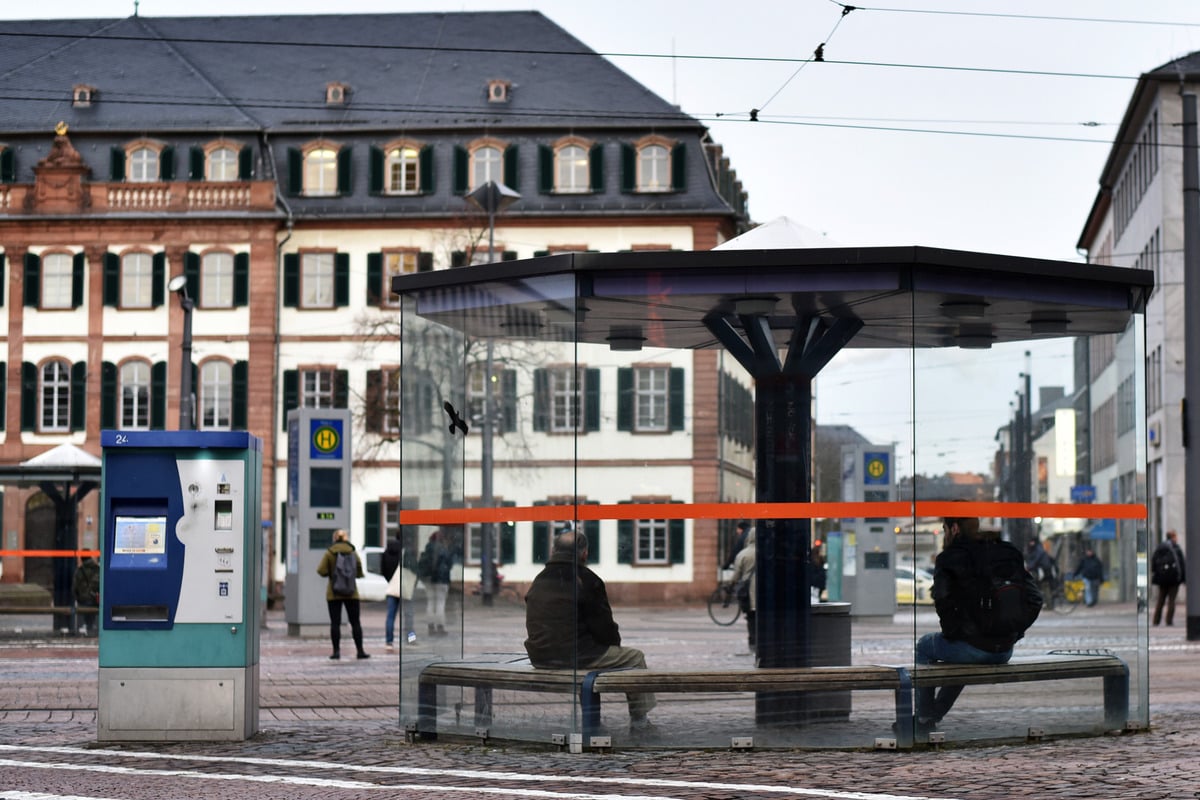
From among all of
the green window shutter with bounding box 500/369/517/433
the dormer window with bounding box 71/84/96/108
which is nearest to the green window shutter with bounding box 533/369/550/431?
the green window shutter with bounding box 500/369/517/433

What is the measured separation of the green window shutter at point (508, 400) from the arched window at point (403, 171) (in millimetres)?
46381

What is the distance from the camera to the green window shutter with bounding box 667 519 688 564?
39.8ft

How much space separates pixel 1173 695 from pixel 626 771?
775cm

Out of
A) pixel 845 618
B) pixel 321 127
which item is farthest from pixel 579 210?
pixel 845 618

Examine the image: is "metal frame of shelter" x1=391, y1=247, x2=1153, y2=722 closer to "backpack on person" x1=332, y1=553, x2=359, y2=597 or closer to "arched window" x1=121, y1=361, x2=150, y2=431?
"backpack on person" x1=332, y1=553, x2=359, y2=597

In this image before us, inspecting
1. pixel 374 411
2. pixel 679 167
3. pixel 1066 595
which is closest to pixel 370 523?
pixel 374 411

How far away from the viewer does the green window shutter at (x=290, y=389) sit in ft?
189

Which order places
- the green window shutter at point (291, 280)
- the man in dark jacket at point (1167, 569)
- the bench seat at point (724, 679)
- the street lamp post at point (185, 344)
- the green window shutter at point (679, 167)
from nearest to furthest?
the bench seat at point (724, 679)
the man in dark jacket at point (1167, 569)
the street lamp post at point (185, 344)
the green window shutter at point (679, 167)
the green window shutter at point (291, 280)

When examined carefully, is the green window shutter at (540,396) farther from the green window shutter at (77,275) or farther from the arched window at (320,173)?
the green window shutter at (77,275)

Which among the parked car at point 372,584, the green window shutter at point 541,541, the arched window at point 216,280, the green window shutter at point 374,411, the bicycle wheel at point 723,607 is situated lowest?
the parked car at point 372,584

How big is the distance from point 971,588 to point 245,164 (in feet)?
158

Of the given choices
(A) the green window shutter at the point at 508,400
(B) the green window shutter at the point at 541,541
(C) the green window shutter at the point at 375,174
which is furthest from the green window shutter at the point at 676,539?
(C) the green window shutter at the point at 375,174

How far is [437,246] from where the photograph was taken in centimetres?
5675

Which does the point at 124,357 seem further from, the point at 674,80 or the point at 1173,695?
the point at 1173,695
